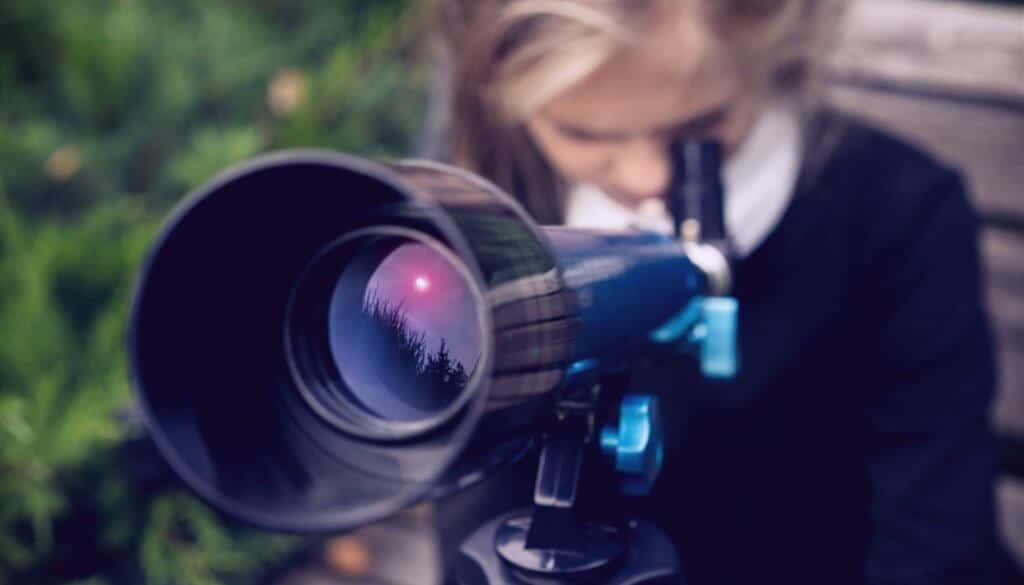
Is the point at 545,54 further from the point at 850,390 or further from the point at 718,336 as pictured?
the point at 850,390

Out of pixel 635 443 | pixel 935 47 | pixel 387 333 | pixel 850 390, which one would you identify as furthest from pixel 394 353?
pixel 935 47

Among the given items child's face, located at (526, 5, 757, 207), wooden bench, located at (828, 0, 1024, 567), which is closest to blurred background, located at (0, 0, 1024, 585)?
wooden bench, located at (828, 0, 1024, 567)

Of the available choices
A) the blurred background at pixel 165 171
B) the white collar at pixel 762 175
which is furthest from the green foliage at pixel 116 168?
the white collar at pixel 762 175

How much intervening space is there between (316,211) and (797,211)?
0.76 m

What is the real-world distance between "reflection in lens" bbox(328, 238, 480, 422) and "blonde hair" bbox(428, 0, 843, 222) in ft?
1.03

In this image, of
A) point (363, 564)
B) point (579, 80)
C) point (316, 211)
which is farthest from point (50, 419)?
point (316, 211)

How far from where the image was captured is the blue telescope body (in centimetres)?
34

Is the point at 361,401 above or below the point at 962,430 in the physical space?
above

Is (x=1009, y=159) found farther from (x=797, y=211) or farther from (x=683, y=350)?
(x=683, y=350)

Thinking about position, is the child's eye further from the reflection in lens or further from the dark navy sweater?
the reflection in lens

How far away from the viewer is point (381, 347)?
0.40m

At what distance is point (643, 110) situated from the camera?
2.54 ft

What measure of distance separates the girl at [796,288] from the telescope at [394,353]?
39 centimetres

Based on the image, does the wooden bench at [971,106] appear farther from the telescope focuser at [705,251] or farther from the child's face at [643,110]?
the telescope focuser at [705,251]
